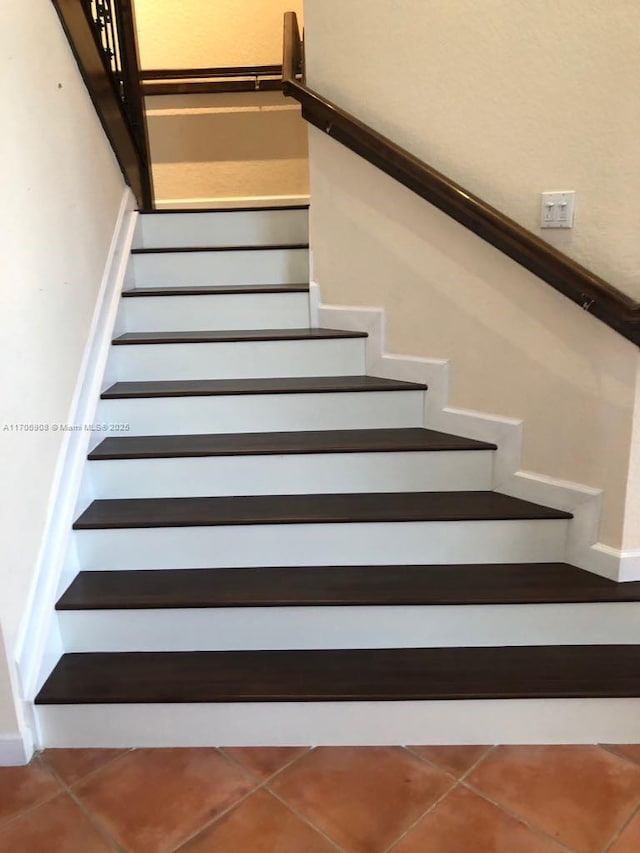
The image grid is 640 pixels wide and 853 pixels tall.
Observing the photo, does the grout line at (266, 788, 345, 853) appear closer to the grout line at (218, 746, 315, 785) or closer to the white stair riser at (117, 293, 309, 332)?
the grout line at (218, 746, 315, 785)

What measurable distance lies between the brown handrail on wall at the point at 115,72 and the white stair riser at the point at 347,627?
188 centimetres

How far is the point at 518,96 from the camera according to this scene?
1763 mm

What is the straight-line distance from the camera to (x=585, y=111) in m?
1.63

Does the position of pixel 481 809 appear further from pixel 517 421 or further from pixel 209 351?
pixel 209 351

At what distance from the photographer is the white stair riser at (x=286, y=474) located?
2027 mm

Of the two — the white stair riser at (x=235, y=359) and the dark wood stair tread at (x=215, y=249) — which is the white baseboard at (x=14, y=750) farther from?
the dark wood stair tread at (x=215, y=249)

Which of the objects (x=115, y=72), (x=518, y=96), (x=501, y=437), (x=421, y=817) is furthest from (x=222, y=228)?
(x=421, y=817)

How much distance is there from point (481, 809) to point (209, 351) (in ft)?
5.39

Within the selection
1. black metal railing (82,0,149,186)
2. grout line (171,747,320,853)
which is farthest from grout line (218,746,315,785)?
black metal railing (82,0,149,186)

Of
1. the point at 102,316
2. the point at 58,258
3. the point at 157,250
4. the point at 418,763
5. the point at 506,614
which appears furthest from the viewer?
the point at 157,250

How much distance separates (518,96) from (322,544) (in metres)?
1.36

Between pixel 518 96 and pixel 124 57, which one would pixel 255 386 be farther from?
pixel 124 57

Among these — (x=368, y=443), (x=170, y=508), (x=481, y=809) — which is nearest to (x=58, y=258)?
(x=170, y=508)

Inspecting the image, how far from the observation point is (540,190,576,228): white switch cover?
170 cm
